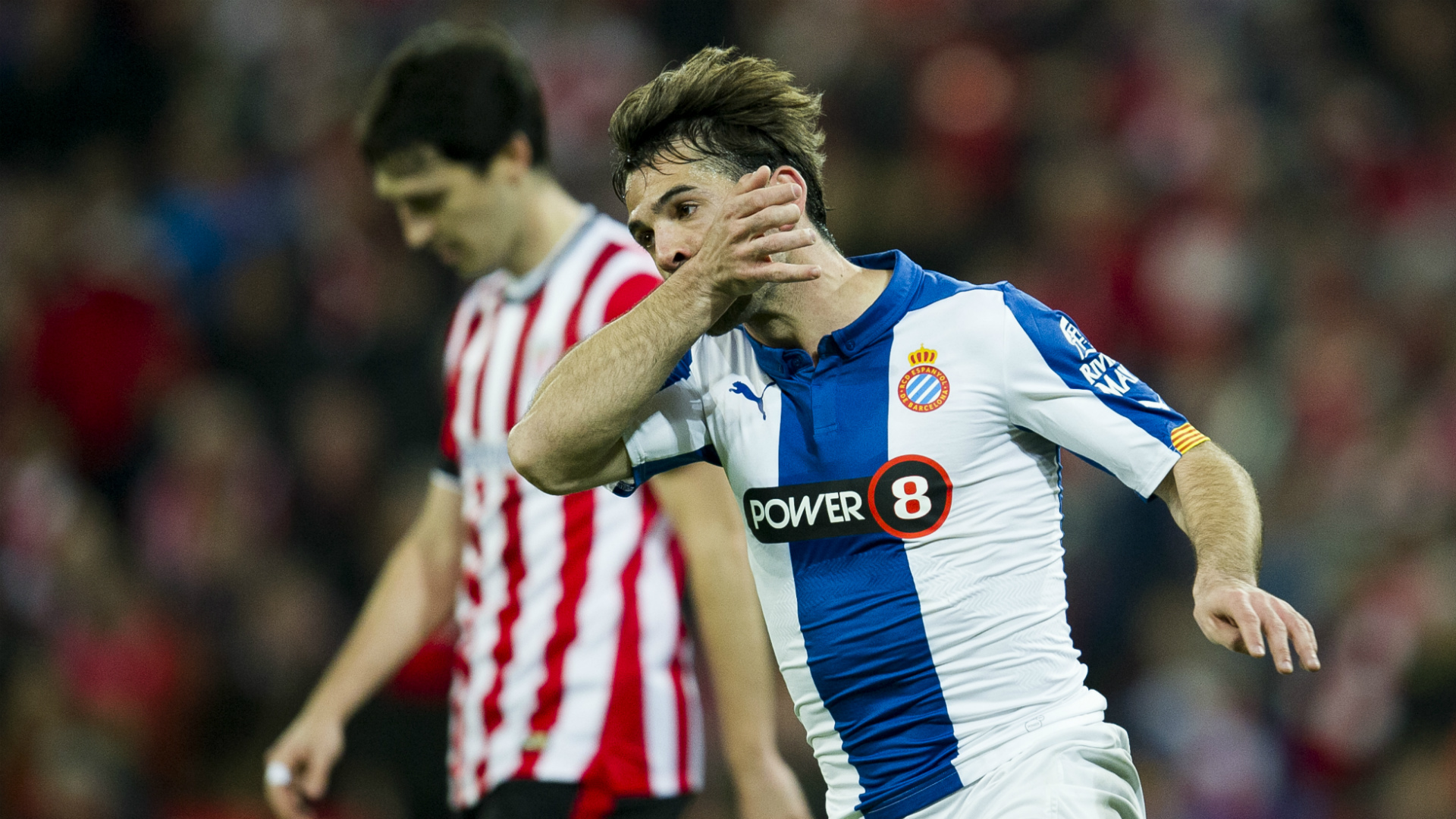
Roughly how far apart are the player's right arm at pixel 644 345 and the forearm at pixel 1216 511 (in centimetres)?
67

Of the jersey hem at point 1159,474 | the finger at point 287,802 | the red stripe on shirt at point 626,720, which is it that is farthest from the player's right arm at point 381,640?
the jersey hem at point 1159,474

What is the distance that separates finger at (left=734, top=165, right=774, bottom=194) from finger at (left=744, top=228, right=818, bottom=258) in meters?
0.08

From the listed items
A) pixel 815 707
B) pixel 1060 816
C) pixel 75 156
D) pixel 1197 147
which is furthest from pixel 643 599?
pixel 75 156

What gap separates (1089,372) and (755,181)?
623 millimetres

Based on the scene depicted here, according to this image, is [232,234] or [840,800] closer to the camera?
[840,800]

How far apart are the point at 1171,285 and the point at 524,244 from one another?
4.64m

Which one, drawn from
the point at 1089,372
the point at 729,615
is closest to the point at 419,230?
the point at 729,615

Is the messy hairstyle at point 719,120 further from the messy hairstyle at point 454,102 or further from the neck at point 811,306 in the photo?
the messy hairstyle at point 454,102

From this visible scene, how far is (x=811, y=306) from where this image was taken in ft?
9.00

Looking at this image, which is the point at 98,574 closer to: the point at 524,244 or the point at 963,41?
the point at 524,244

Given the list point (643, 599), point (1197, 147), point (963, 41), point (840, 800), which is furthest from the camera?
point (963, 41)

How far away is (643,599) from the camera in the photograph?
12.0ft

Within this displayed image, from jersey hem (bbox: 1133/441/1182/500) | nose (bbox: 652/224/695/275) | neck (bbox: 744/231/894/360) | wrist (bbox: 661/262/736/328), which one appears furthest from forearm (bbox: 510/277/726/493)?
jersey hem (bbox: 1133/441/1182/500)

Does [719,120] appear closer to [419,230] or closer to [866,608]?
[866,608]
